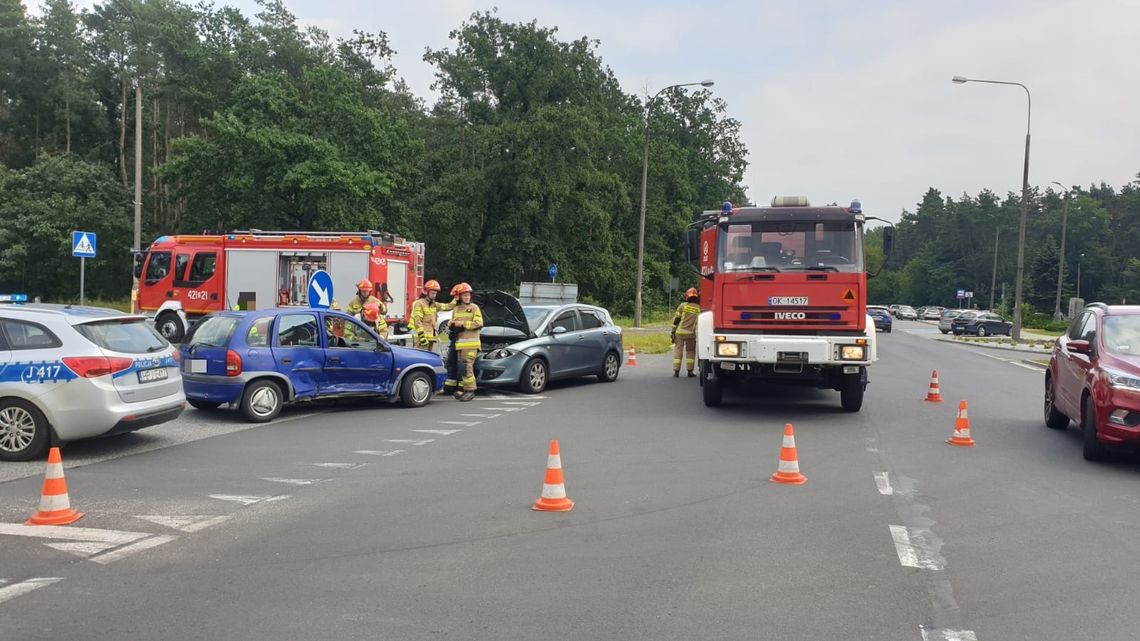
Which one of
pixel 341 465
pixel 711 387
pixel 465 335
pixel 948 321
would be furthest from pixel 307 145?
pixel 948 321

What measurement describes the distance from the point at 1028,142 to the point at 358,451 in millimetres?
34460

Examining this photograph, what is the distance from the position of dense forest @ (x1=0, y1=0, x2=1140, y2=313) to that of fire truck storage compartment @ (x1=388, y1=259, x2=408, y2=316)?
1687cm

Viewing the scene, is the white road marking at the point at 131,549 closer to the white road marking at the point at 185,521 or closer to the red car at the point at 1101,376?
the white road marking at the point at 185,521

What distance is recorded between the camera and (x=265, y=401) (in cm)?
1158

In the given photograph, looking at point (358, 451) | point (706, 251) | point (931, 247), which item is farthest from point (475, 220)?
point (931, 247)

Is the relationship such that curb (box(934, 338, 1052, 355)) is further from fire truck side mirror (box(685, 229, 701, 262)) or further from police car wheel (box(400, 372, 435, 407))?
police car wheel (box(400, 372, 435, 407))

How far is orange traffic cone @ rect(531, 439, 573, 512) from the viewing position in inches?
268

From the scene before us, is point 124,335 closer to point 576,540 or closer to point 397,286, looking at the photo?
point 576,540

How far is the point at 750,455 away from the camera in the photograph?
942 cm

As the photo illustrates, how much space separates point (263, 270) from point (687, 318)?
1065 centimetres

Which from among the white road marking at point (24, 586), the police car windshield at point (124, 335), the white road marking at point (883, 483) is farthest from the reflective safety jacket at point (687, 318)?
the white road marking at point (24, 586)

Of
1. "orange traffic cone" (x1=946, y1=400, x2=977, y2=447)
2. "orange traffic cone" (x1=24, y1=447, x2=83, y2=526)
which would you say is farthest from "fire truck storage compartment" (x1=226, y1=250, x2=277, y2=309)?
"orange traffic cone" (x1=946, y1=400, x2=977, y2=447)

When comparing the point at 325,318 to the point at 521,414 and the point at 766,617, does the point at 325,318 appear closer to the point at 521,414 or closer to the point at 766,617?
the point at 521,414

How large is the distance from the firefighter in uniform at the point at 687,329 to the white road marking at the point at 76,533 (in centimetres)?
1284
